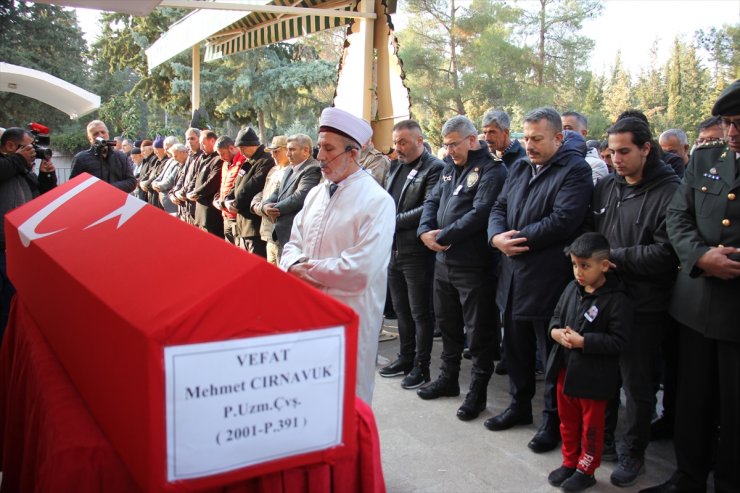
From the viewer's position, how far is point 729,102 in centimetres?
271

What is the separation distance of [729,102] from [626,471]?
2.00 meters

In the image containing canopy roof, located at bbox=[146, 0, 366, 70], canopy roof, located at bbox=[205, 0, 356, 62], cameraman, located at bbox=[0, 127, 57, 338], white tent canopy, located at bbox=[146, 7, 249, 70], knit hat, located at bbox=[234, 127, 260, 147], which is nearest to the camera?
cameraman, located at bbox=[0, 127, 57, 338]

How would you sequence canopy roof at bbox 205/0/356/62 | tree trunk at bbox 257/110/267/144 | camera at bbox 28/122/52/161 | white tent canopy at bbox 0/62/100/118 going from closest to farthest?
camera at bbox 28/122/52/161 < canopy roof at bbox 205/0/356/62 < white tent canopy at bbox 0/62/100/118 < tree trunk at bbox 257/110/267/144

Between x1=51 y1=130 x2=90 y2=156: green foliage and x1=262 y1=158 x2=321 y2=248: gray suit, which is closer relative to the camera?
Answer: x1=262 y1=158 x2=321 y2=248: gray suit

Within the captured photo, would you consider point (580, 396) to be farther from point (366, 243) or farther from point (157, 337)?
point (157, 337)

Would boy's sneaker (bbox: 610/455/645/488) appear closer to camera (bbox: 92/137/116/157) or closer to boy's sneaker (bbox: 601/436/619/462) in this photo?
boy's sneaker (bbox: 601/436/619/462)

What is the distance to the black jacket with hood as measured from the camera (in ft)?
10.5

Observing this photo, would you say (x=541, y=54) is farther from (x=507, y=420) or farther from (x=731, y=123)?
(x=731, y=123)

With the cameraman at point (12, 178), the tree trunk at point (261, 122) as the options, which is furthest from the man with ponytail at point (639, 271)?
the tree trunk at point (261, 122)

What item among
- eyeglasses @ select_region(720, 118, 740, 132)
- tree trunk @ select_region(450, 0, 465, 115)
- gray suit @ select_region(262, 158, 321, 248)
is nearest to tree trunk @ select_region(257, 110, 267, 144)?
tree trunk @ select_region(450, 0, 465, 115)

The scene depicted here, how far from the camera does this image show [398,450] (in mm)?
3678

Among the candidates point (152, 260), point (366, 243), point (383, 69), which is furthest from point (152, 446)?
point (383, 69)

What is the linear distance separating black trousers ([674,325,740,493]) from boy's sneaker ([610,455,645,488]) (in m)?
0.25

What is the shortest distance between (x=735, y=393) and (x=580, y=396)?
27.8 inches
